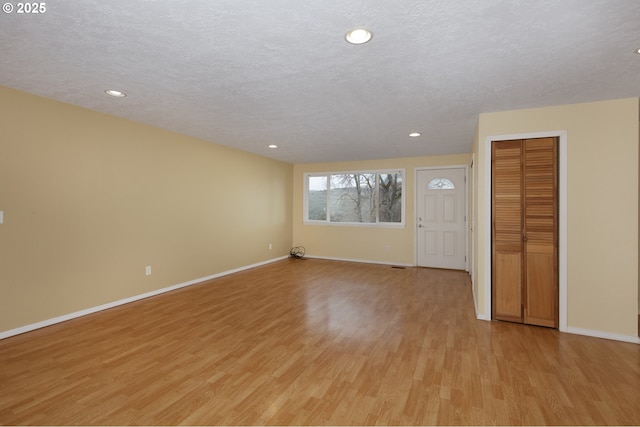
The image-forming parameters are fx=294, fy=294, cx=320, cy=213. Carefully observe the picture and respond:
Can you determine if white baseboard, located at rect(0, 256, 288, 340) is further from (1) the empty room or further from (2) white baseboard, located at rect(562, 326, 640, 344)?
(2) white baseboard, located at rect(562, 326, 640, 344)

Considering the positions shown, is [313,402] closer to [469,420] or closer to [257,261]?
[469,420]

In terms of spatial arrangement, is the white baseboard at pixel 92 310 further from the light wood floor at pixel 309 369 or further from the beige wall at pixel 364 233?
the beige wall at pixel 364 233

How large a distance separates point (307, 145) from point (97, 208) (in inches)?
125

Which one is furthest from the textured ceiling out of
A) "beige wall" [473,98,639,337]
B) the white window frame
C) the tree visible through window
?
the tree visible through window

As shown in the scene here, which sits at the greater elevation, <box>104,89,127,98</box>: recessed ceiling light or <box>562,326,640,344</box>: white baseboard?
<box>104,89,127,98</box>: recessed ceiling light

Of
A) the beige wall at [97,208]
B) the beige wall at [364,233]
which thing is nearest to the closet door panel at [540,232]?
the beige wall at [364,233]

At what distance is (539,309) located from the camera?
322 centimetres

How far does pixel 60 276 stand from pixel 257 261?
11.4 feet

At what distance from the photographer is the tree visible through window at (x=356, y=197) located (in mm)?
6594

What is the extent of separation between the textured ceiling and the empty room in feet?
0.06

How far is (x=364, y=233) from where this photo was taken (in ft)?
22.4

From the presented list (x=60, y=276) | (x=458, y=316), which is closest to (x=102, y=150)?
(x=60, y=276)

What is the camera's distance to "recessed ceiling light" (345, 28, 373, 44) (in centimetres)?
185

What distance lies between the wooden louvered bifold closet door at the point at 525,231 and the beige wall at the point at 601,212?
0.15m
